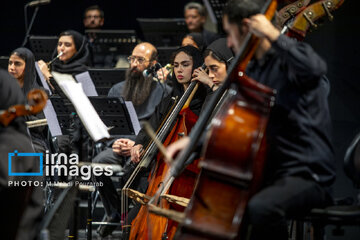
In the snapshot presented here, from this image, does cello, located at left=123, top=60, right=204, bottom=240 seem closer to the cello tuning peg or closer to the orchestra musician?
the orchestra musician

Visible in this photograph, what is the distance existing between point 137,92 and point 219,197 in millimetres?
3390

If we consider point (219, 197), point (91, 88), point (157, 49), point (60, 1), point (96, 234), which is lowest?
point (96, 234)

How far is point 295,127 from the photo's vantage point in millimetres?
2727

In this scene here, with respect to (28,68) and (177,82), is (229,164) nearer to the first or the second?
(177,82)

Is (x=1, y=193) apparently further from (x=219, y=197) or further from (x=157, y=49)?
(x=157, y=49)

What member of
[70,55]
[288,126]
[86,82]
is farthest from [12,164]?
[70,55]

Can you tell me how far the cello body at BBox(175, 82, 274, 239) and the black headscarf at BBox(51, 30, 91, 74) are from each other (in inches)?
172

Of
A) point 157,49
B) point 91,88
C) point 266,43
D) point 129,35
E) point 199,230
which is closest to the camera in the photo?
point 199,230

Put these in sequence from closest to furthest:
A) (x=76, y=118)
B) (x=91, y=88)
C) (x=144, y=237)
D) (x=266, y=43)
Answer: (x=266, y=43), (x=144, y=237), (x=76, y=118), (x=91, y=88)

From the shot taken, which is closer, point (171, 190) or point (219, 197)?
point (219, 197)

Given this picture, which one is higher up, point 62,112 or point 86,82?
point 86,82

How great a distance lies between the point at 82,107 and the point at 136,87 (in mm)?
2284

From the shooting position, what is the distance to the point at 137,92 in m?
5.82

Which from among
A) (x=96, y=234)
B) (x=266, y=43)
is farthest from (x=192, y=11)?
(x=266, y=43)
